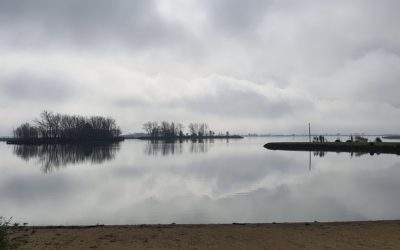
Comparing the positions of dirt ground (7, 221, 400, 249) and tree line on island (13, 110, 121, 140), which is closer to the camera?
dirt ground (7, 221, 400, 249)

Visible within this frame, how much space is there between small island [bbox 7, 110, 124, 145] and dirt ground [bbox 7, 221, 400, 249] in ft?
381

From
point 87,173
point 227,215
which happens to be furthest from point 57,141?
point 227,215

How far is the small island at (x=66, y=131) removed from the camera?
120m

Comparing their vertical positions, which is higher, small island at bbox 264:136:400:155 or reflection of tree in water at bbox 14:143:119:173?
small island at bbox 264:136:400:155

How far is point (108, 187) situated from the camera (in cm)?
2269

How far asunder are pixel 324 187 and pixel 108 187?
43.0 ft

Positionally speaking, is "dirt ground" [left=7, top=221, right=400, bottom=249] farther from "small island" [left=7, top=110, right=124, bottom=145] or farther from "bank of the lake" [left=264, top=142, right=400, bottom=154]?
"small island" [left=7, top=110, right=124, bottom=145]

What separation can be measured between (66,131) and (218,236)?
122 m

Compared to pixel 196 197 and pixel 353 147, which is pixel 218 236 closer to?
pixel 196 197

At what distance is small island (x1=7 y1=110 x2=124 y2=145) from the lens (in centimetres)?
11988

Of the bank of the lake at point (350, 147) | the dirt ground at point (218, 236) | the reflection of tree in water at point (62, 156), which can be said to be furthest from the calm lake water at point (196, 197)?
the bank of the lake at point (350, 147)

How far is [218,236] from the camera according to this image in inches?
387

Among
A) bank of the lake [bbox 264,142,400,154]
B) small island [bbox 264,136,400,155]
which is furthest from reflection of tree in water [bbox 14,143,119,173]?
small island [bbox 264,136,400,155]

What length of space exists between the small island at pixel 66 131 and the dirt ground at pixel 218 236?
116m
